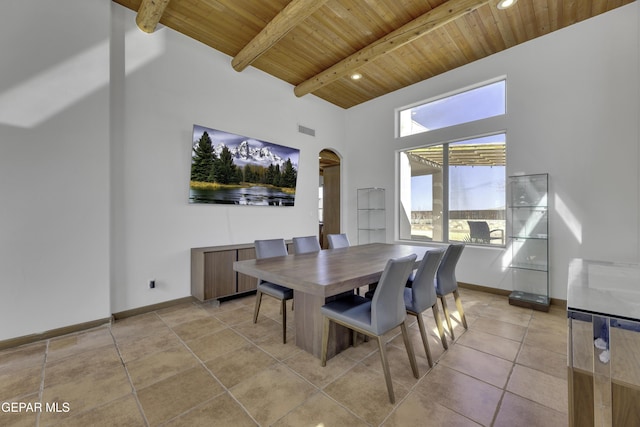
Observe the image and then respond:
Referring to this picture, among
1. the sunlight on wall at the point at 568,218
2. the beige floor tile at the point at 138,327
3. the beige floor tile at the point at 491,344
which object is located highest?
the sunlight on wall at the point at 568,218

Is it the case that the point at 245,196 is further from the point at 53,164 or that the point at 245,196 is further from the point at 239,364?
the point at 239,364

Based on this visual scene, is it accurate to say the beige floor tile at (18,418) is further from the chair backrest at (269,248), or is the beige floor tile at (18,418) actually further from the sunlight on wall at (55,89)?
the sunlight on wall at (55,89)

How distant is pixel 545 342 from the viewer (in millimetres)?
2432

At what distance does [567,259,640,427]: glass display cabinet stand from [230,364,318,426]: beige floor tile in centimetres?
141

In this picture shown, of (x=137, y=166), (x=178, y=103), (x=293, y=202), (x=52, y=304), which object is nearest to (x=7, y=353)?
(x=52, y=304)

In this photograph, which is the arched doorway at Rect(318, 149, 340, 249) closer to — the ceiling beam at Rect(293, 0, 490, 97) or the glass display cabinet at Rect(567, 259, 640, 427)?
the ceiling beam at Rect(293, 0, 490, 97)

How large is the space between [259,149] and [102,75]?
2.02 m

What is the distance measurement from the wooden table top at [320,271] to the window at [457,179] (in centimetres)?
237

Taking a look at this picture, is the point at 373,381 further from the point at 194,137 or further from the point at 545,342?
the point at 194,137

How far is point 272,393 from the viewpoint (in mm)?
1760

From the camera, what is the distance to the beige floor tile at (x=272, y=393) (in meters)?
1.59

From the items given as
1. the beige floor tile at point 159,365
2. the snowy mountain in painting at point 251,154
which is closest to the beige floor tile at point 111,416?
the beige floor tile at point 159,365

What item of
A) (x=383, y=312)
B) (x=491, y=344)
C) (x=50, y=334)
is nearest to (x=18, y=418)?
(x=50, y=334)

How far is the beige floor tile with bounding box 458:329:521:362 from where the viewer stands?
2255 mm
